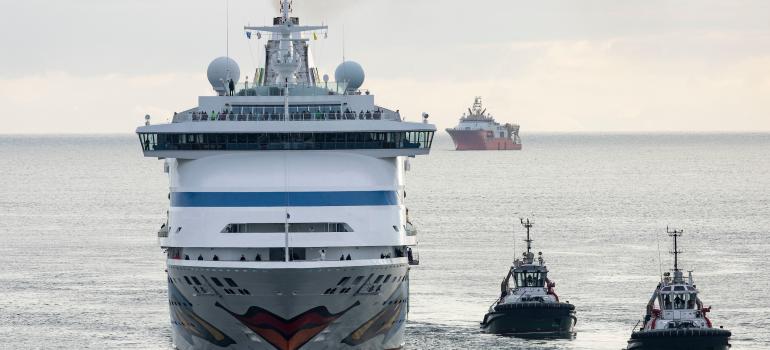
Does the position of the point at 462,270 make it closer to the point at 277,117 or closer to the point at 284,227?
the point at 277,117

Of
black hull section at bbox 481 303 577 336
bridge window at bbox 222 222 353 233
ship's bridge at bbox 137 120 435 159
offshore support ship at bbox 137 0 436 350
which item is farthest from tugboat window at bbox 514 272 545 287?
bridge window at bbox 222 222 353 233

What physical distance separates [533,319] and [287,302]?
24.7 metres

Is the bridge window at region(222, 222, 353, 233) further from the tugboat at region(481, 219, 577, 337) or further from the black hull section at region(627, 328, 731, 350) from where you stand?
the tugboat at region(481, 219, 577, 337)

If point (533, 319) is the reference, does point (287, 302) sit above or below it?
above

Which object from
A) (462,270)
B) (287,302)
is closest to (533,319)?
(287,302)

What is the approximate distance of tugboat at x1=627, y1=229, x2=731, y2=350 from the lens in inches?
2992

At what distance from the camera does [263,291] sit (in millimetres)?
66938

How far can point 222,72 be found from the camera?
81.4 m

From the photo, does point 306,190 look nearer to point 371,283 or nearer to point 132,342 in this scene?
point 371,283

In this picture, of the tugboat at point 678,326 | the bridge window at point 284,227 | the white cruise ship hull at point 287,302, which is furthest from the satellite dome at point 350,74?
the tugboat at point 678,326

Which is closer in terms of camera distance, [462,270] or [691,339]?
[691,339]

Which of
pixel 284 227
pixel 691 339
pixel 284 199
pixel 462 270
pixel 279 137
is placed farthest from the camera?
pixel 462 270

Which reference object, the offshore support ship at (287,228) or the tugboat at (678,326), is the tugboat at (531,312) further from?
the offshore support ship at (287,228)

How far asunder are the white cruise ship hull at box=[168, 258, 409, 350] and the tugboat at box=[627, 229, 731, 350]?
13.1 meters
